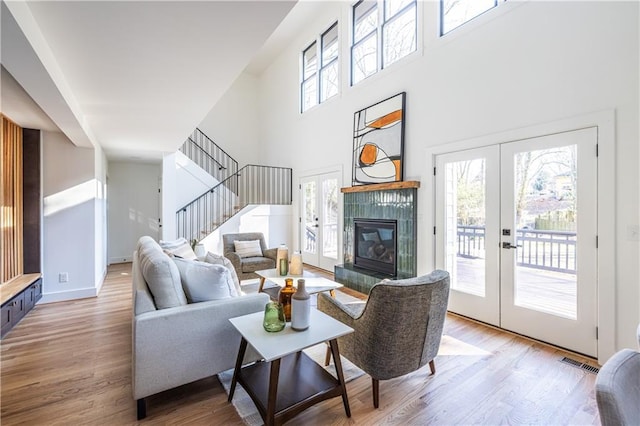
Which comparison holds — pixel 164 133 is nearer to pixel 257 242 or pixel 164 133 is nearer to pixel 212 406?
pixel 257 242

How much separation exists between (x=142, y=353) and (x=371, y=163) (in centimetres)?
392

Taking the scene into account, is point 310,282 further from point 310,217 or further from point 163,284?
point 310,217

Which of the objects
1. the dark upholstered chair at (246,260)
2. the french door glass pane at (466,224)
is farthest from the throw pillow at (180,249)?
the french door glass pane at (466,224)

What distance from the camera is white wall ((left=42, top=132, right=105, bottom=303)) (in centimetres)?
397

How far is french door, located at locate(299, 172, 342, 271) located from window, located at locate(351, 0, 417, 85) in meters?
1.94

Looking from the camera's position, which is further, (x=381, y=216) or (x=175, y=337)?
(x=381, y=216)

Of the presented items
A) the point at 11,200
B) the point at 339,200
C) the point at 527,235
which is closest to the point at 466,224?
the point at 527,235

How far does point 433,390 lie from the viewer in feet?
6.90

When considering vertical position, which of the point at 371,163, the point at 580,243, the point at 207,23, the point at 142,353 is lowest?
the point at 142,353

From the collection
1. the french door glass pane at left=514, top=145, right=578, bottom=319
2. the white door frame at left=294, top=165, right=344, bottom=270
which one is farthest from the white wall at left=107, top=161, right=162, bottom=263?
the french door glass pane at left=514, top=145, right=578, bottom=319

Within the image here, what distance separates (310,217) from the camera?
21.5 feet

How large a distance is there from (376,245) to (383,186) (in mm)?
928

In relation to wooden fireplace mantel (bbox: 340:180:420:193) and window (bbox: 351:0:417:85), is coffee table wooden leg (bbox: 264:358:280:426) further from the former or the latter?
window (bbox: 351:0:417:85)

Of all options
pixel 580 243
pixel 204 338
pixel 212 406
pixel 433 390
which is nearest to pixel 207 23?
pixel 204 338
